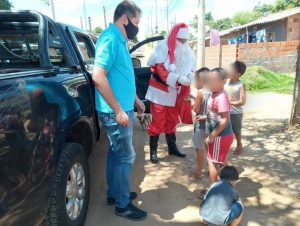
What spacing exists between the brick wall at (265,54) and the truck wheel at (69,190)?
10.2 meters

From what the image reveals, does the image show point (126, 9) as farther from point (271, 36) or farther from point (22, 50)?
point (271, 36)

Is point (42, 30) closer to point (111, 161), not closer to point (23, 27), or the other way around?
point (23, 27)

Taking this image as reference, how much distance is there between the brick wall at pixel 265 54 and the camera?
12.1m

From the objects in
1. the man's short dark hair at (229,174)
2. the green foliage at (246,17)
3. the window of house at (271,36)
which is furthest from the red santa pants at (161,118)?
the green foliage at (246,17)

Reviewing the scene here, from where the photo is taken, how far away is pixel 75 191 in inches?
108

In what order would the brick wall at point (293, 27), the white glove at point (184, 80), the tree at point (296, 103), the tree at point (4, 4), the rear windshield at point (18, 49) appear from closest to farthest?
the rear windshield at point (18, 49)
the white glove at point (184, 80)
the tree at point (296, 103)
the tree at point (4, 4)
the brick wall at point (293, 27)

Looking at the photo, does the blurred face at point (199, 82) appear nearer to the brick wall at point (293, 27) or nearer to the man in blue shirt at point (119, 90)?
the man in blue shirt at point (119, 90)

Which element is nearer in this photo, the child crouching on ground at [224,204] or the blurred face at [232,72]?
the child crouching on ground at [224,204]

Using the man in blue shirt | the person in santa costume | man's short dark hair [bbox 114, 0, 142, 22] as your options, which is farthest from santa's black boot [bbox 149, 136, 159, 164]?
man's short dark hair [bbox 114, 0, 142, 22]

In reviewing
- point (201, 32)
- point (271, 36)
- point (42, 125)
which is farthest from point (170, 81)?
point (271, 36)

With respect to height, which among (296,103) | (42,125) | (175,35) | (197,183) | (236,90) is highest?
(175,35)

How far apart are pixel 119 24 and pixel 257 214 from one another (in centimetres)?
208

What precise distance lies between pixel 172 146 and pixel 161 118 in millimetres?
Answer: 637

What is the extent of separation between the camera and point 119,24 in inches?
111
